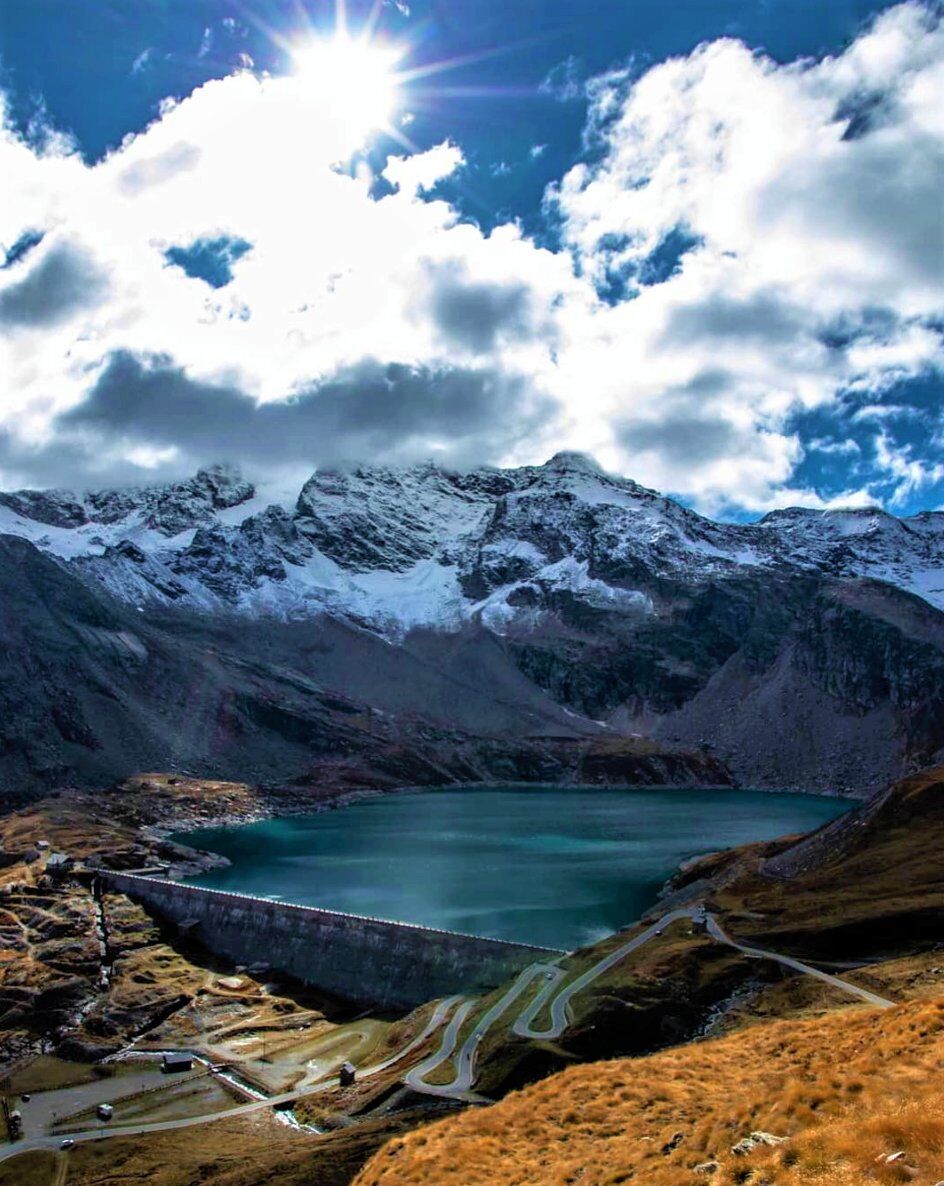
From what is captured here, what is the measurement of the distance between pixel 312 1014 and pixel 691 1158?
6013 centimetres

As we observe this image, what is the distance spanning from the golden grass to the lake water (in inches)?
2097

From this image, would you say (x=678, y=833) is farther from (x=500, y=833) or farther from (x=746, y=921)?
(x=746, y=921)

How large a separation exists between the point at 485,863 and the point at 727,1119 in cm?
11290

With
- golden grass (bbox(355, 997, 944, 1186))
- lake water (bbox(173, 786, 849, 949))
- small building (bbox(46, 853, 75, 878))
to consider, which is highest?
golden grass (bbox(355, 997, 944, 1186))

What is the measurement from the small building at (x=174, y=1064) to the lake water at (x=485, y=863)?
32076 mm

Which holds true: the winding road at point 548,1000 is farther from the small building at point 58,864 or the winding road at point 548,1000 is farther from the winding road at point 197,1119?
the small building at point 58,864

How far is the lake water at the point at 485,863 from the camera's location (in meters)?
100

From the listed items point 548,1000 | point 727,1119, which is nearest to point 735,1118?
point 727,1119

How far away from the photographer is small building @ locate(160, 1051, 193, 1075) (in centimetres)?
6419

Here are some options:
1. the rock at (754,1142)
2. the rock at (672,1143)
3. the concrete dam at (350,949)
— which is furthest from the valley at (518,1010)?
the concrete dam at (350,949)

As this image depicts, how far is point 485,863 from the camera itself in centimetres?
13400

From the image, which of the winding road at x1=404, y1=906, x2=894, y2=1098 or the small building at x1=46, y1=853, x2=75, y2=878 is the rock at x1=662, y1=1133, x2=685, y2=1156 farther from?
the small building at x1=46, y1=853, x2=75, y2=878

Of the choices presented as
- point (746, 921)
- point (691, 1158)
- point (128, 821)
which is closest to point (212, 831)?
point (128, 821)

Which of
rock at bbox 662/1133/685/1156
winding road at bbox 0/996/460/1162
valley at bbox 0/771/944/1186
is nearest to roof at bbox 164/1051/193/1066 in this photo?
valley at bbox 0/771/944/1186
